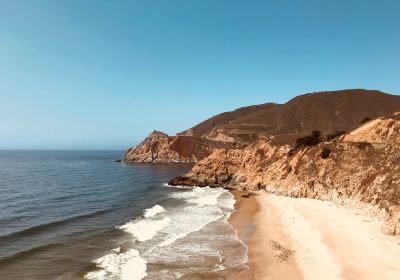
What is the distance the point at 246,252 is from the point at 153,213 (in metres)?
20.4

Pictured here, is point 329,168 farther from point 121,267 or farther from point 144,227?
point 121,267

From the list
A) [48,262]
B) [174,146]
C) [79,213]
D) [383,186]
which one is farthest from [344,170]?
[174,146]

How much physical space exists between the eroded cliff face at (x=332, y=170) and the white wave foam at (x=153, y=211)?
66.6 ft

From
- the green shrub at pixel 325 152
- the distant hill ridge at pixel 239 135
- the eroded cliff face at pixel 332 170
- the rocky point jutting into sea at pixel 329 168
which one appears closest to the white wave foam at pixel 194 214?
the rocky point jutting into sea at pixel 329 168

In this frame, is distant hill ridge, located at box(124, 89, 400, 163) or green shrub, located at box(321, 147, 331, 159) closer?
green shrub, located at box(321, 147, 331, 159)

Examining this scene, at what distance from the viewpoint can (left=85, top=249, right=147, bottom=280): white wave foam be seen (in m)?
24.2

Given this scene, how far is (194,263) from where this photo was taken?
2650 cm

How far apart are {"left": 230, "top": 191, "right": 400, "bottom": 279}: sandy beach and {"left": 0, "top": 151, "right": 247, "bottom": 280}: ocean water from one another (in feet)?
6.38

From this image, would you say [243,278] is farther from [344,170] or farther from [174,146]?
[174,146]

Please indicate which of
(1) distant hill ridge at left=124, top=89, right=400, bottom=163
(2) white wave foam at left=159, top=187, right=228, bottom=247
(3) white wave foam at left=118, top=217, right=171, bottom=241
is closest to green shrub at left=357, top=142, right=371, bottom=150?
(2) white wave foam at left=159, top=187, right=228, bottom=247

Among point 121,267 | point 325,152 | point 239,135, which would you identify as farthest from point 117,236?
point 239,135

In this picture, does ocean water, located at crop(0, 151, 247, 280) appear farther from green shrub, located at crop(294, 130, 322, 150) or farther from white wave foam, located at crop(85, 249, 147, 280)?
green shrub, located at crop(294, 130, 322, 150)

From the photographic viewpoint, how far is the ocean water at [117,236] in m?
25.5

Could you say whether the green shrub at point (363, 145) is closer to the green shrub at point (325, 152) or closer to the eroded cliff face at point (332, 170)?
the eroded cliff face at point (332, 170)
